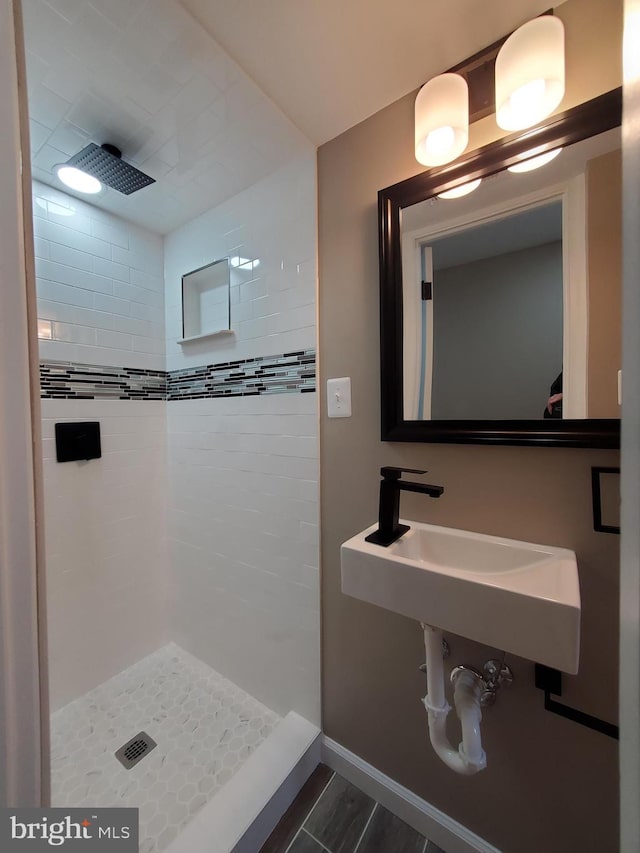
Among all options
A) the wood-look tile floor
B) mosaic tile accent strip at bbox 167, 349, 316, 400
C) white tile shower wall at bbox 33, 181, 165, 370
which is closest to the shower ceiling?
white tile shower wall at bbox 33, 181, 165, 370

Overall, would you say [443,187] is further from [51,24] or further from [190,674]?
[190,674]

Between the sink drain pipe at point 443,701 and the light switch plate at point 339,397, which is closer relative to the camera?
the sink drain pipe at point 443,701

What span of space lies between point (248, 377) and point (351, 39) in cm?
105

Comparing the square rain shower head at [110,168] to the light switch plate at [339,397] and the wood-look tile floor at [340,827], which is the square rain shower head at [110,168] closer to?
the light switch plate at [339,397]

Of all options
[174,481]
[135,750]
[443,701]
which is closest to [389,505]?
[443,701]

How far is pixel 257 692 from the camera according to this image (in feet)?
4.70

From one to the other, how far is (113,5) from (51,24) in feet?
0.58

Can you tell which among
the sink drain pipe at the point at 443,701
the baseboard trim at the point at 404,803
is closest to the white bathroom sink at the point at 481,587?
the sink drain pipe at the point at 443,701

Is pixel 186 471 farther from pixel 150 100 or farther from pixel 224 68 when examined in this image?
pixel 224 68

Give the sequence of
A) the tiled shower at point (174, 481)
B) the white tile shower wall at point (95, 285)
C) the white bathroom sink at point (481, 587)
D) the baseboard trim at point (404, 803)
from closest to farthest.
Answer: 1. the white bathroom sink at point (481, 587)
2. the baseboard trim at point (404, 803)
3. the tiled shower at point (174, 481)
4. the white tile shower wall at point (95, 285)

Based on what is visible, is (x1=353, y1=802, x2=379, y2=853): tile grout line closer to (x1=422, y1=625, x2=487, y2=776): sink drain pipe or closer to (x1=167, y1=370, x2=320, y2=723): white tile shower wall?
(x1=167, y1=370, x2=320, y2=723): white tile shower wall

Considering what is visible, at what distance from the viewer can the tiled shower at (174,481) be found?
120 cm

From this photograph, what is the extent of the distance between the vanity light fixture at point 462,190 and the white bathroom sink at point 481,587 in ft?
3.11

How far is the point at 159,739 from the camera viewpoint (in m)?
1.29
